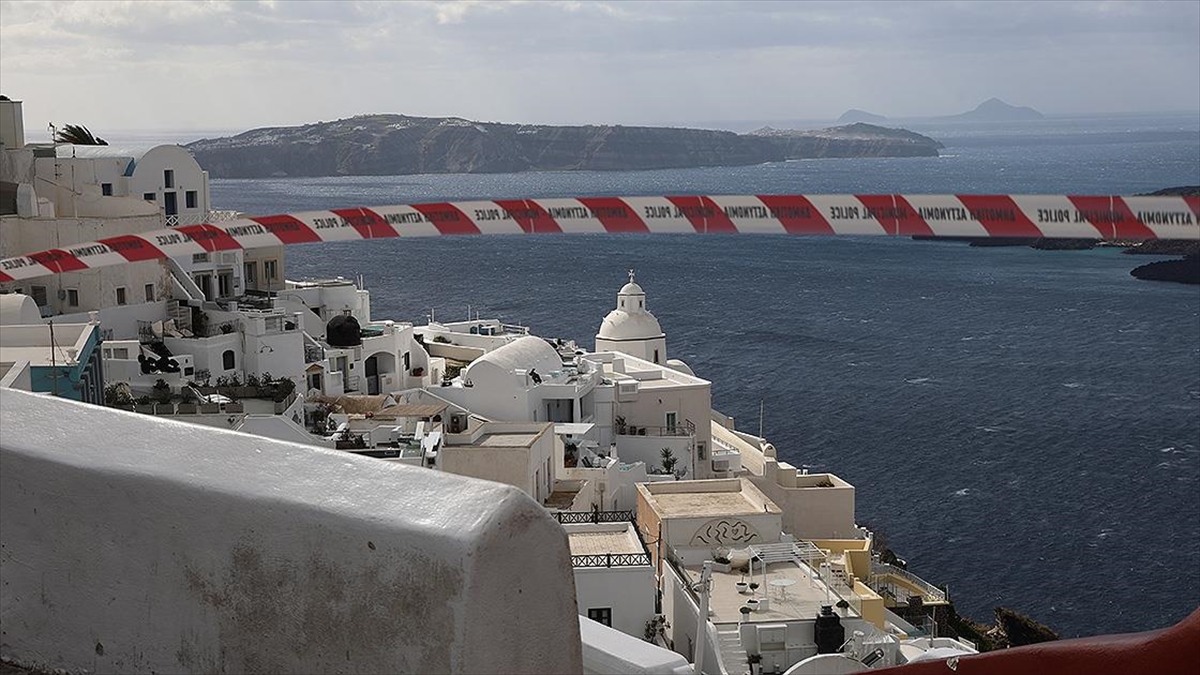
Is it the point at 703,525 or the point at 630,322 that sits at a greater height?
the point at 630,322

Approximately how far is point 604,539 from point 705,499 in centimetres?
372

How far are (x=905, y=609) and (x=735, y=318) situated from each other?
5095cm

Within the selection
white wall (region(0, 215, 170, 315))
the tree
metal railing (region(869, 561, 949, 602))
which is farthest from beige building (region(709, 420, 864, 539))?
white wall (region(0, 215, 170, 315))

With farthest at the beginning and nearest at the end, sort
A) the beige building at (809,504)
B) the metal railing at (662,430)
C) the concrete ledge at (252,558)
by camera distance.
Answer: the metal railing at (662,430) → the beige building at (809,504) → the concrete ledge at (252,558)

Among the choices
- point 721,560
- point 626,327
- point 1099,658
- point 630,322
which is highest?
point 1099,658

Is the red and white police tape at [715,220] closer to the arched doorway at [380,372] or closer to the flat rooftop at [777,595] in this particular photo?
the flat rooftop at [777,595]

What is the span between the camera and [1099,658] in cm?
303

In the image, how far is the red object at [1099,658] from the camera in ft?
9.44

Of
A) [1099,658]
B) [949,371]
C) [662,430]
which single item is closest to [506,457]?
[662,430]

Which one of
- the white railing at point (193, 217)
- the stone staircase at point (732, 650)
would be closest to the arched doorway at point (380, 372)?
the white railing at point (193, 217)

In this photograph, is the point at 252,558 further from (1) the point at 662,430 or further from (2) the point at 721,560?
(1) the point at 662,430

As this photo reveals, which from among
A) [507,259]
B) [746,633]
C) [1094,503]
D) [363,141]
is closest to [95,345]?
[746,633]

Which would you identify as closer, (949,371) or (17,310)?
(17,310)

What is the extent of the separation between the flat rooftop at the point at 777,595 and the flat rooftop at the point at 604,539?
104 cm
